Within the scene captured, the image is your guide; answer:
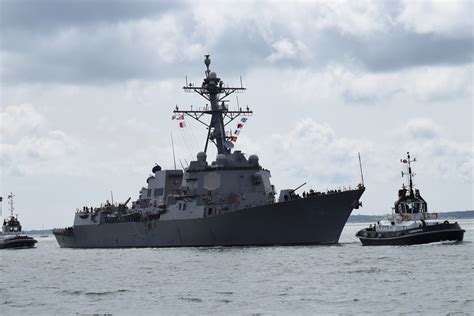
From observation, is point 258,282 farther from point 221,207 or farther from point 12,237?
point 12,237

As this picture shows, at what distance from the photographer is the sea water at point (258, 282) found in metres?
30.8

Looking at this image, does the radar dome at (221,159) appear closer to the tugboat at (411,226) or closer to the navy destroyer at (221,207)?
the navy destroyer at (221,207)

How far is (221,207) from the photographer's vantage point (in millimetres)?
59344

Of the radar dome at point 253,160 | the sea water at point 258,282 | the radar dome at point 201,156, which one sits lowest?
the sea water at point 258,282

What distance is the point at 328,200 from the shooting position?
56.1m

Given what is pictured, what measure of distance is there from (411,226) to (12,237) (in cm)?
4856

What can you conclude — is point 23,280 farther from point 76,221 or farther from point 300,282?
point 76,221

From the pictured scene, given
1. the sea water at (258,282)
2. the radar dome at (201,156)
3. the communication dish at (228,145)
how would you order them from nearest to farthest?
the sea water at (258,282) → the radar dome at (201,156) → the communication dish at (228,145)

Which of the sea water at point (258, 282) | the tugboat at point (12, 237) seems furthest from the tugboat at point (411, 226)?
the tugboat at point (12, 237)

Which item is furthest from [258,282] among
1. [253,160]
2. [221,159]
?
[253,160]

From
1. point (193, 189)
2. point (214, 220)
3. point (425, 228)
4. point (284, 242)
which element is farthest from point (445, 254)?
point (193, 189)

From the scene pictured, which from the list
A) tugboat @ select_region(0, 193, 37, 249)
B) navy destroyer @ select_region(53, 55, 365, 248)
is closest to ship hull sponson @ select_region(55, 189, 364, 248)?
navy destroyer @ select_region(53, 55, 365, 248)

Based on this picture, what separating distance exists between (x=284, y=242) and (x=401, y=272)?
18105 mm

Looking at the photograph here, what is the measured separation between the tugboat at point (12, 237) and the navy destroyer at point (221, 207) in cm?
2058
